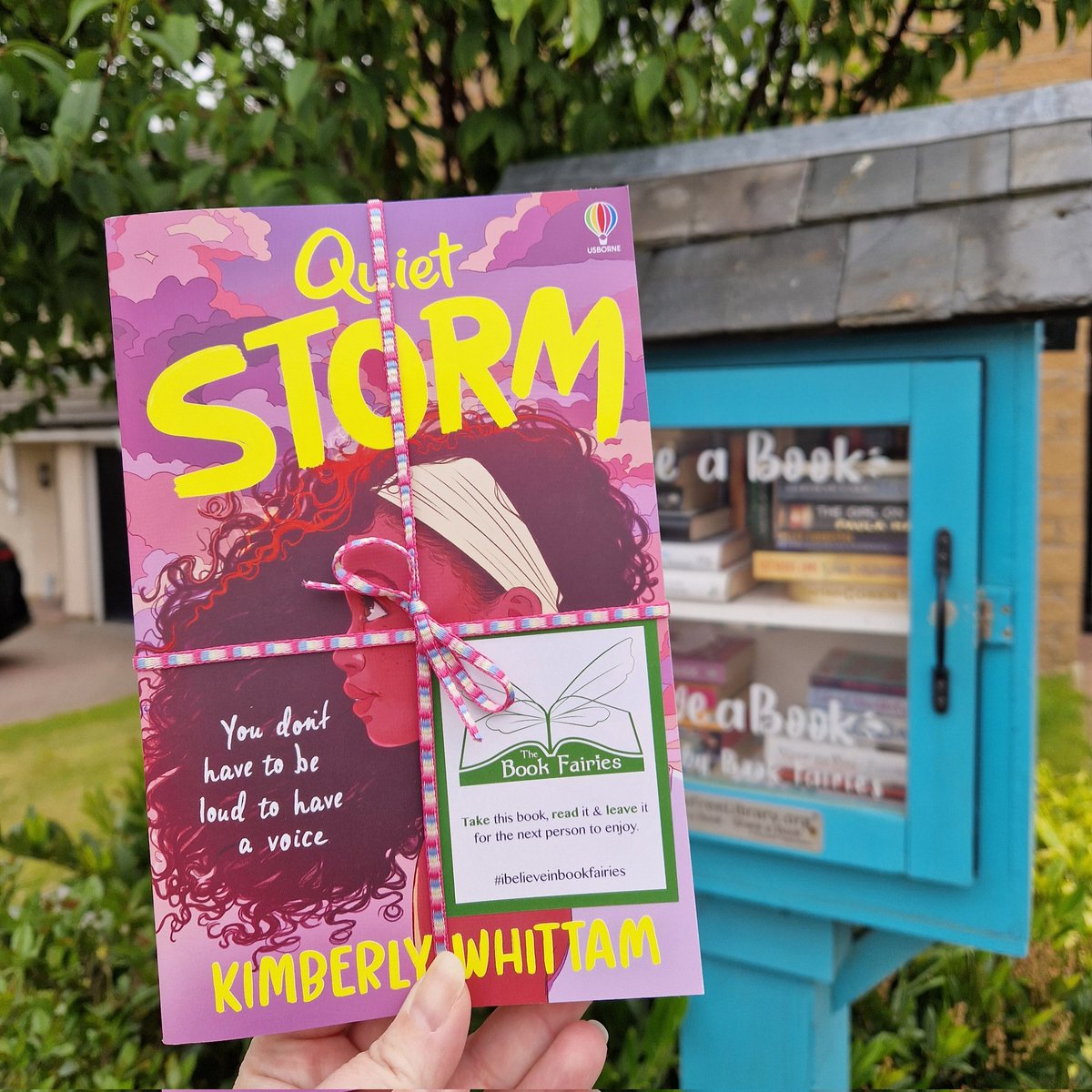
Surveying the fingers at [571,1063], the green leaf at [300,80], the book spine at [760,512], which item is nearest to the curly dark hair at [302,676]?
the fingers at [571,1063]

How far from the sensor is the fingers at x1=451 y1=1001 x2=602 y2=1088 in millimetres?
817

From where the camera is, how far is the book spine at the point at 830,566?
1.50m

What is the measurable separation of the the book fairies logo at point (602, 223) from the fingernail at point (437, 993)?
569mm

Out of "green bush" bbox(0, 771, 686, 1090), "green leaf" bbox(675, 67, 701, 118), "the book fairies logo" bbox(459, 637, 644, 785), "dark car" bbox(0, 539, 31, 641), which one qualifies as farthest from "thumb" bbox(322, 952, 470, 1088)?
"dark car" bbox(0, 539, 31, 641)

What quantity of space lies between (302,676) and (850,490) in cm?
110

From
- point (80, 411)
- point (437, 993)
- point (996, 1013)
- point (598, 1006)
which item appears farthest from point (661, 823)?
point (80, 411)

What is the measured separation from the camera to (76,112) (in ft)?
3.11

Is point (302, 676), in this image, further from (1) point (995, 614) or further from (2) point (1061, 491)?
(2) point (1061, 491)

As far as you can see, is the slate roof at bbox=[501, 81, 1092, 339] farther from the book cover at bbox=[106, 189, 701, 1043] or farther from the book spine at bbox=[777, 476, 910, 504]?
the book cover at bbox=[106, 189, 701, 1043]

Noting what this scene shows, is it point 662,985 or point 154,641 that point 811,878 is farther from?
point 154,641

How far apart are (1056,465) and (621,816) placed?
11.5ft

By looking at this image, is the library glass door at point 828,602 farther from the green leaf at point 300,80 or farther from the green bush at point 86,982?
the green bush at point 86,982

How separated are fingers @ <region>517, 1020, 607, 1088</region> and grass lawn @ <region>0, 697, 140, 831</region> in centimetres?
237

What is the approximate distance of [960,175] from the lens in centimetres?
124
